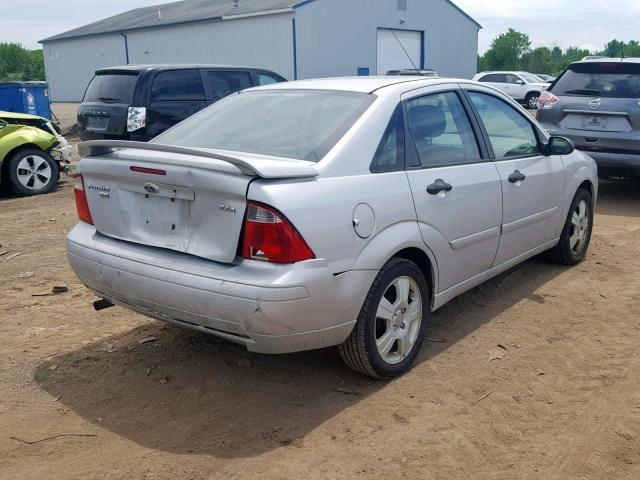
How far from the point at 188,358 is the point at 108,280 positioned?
79cm

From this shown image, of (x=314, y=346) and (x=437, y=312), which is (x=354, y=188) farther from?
(x=437, y=312)

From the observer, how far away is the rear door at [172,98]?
936 cm

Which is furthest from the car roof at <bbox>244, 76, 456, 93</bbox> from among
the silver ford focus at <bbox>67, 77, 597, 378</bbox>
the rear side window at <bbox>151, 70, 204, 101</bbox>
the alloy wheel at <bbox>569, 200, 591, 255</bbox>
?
the rear side window at <bbox>151, 70, 204, 101</bbox>

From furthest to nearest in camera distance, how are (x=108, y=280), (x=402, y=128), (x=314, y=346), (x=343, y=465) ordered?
(x=402, y=128) < (x=108, y=280) < (x=314, y=346) < (x=343, y=465)

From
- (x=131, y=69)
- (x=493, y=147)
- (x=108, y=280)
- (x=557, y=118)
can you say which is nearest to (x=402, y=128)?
(x=493, y=147)

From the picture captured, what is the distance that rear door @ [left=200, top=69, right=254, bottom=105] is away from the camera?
10.1 meters

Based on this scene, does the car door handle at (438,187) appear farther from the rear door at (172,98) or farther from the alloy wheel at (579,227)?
the rear door at (172,98)

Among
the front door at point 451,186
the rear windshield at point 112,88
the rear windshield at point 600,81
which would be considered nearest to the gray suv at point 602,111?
the rear windshield at point 600,81

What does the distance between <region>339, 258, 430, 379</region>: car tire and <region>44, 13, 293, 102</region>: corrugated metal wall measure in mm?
26254

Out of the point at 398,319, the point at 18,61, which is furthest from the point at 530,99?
the point at 18,61

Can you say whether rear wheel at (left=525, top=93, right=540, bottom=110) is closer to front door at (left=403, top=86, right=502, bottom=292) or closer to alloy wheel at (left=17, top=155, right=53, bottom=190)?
alloy wheel at (left=17, top=155, right=53, bottom=190)

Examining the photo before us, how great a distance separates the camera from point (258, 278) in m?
3.17

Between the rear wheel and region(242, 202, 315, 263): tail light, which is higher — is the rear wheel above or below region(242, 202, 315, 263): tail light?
below

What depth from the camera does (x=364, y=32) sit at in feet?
103
